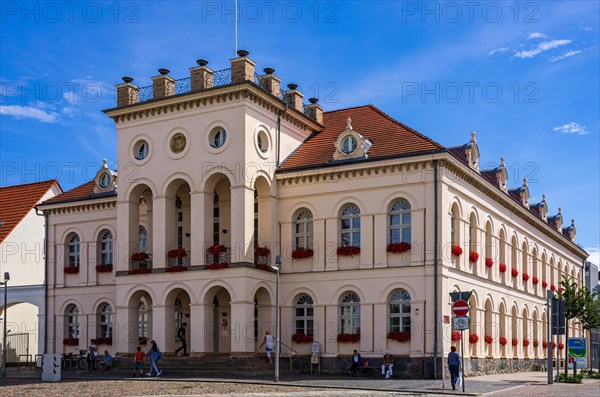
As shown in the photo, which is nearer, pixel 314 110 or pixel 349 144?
pixel 349 144

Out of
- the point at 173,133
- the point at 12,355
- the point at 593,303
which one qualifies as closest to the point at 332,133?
the point at 173,133

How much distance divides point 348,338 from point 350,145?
26.8 feet

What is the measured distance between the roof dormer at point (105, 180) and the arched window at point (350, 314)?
13997 millimetres

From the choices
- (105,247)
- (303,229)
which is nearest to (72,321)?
(105,247)

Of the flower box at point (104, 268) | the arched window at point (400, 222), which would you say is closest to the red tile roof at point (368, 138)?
the arched window at point (400, 222)

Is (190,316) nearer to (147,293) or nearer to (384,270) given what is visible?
(147,293)

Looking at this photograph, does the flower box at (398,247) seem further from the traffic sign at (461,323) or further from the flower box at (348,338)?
the traffic sign at (461,323)

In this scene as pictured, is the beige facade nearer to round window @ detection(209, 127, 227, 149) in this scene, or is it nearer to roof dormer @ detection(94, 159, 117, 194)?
A: round window @ detection(209, 127, 227, 149)

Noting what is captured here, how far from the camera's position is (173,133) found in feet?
120

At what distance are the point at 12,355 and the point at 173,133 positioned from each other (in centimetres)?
1888

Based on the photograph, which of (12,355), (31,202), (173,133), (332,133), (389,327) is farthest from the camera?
(31,202)

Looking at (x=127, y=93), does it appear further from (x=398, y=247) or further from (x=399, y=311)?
(x=399, y=311)

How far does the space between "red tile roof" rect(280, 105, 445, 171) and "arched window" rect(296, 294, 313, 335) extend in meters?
5.74

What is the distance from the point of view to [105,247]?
4244cm
